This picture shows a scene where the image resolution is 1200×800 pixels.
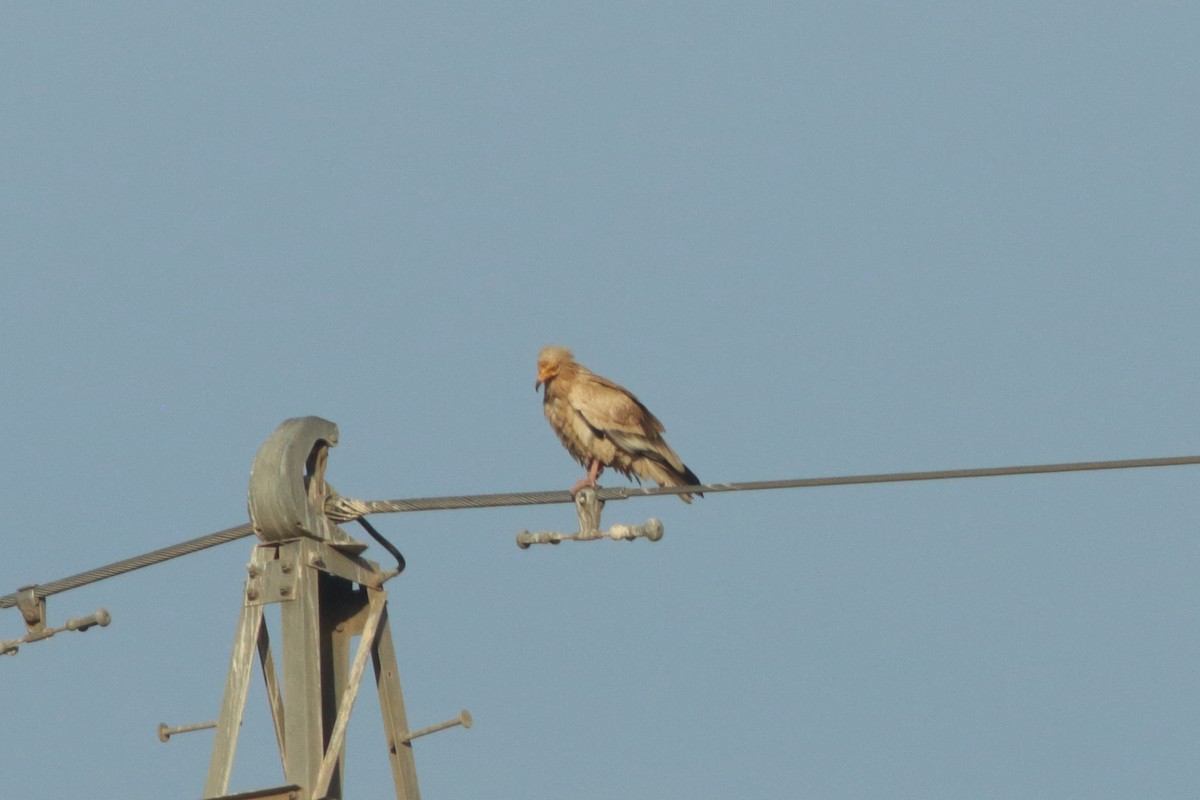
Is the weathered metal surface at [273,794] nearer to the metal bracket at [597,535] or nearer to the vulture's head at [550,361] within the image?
the metal bracket at [597,535]

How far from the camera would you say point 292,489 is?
8.67 m

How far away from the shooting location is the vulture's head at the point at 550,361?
1481 centimetres

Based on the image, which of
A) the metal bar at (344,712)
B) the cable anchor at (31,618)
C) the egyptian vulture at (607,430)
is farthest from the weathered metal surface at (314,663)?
the egyptian vulture at (607,430)

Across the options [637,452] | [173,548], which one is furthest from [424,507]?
[637,452]

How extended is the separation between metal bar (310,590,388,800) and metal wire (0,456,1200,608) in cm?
64

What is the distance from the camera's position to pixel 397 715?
29.1 feet

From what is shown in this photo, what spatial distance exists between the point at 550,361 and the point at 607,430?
3.16 feet

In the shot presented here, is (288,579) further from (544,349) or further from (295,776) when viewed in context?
(544,349)

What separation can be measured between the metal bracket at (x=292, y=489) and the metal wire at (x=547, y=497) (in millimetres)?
199

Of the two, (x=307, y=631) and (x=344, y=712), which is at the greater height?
(x=307, y=631)

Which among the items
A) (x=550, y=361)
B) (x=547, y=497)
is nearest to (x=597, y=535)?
(x=547, y=497)

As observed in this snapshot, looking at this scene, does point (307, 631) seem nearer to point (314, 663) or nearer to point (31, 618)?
point (314, 663)

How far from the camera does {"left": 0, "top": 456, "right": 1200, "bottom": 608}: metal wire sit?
841 cm

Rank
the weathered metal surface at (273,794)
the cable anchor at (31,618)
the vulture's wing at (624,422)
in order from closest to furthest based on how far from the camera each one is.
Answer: the weathered metal surface at (273,794), the cable anchor at (31,618), the vulture's wing at (624,422)
